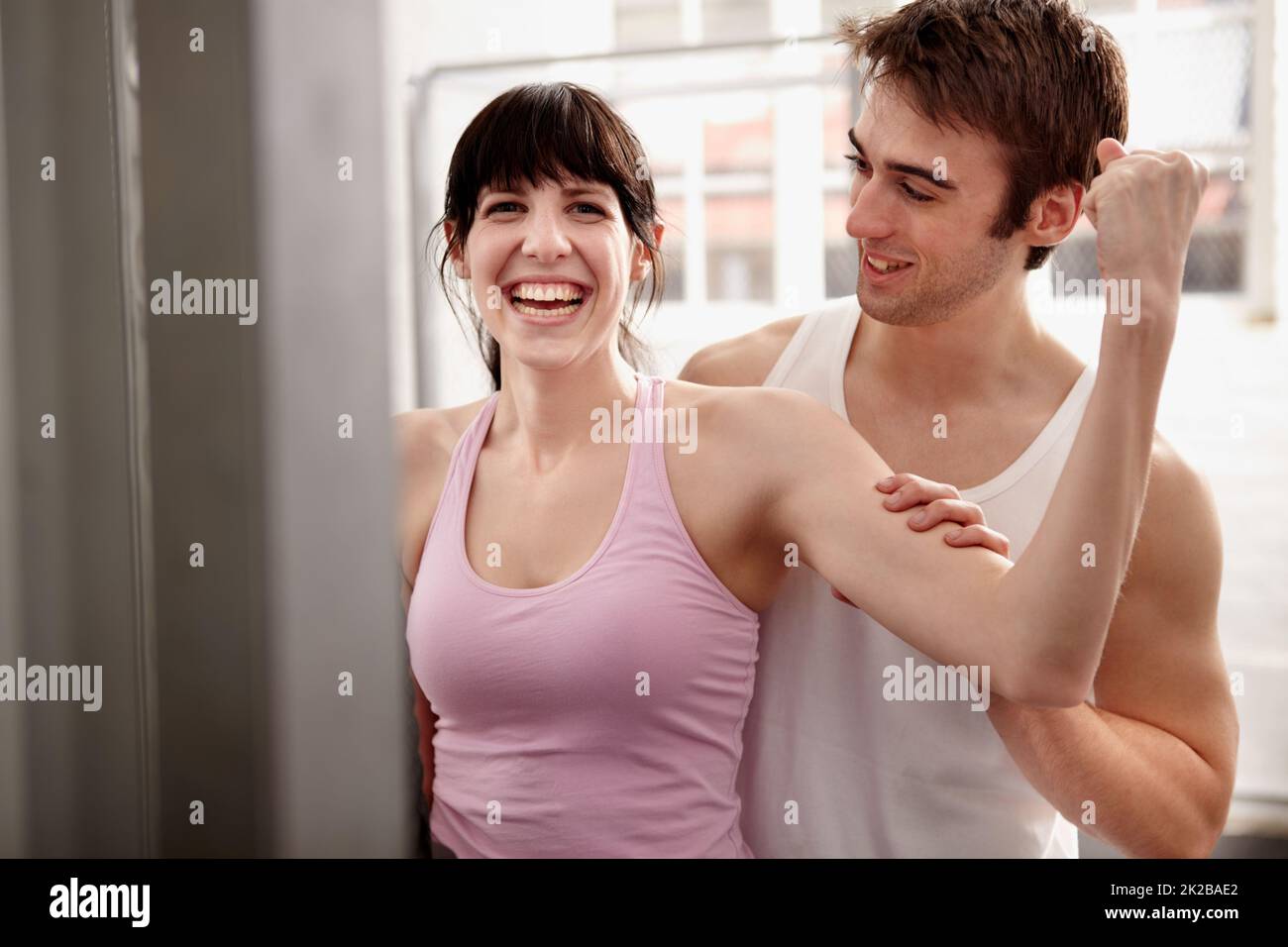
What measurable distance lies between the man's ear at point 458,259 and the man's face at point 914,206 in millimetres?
240

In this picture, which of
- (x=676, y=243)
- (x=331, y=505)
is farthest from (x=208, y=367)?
(x=676, y=243)

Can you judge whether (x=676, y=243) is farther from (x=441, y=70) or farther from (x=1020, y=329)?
(x=1020, y=329)

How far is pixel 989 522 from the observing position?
2.32 feet

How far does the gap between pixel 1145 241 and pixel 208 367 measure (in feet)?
1.39

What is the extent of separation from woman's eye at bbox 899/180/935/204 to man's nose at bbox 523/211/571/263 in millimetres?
218

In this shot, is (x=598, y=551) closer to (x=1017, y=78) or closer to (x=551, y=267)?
(x=551, y=267)

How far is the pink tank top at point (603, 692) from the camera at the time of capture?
631 mm

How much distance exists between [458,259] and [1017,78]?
1.19ft

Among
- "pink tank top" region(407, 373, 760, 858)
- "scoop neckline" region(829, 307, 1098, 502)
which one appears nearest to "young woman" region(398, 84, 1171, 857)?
"pink tank top" region(407, 373, 760, 858)

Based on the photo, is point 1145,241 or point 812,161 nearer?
point 1145,241

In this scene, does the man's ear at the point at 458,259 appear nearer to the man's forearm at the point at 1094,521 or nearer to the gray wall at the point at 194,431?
the gray wall at the point at 194,431

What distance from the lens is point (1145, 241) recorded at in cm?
53

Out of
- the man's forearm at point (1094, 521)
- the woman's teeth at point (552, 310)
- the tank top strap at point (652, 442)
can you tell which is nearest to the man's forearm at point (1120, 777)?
the man's forearm at point (1094, 521)

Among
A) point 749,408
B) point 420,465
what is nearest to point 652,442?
point 749,408
